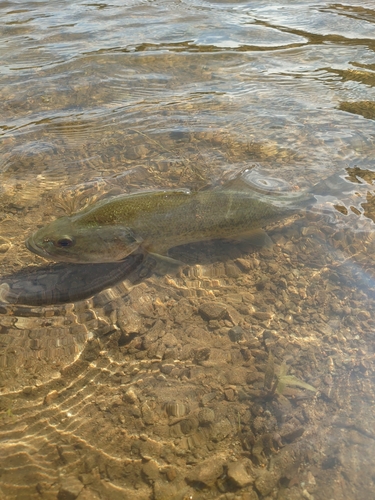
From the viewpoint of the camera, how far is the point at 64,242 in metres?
4.46

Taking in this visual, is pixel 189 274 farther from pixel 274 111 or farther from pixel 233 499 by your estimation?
pixel 274 111

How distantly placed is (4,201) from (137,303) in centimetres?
248

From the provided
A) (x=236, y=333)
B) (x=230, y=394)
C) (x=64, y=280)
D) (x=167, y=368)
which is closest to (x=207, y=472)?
(x=230, y=394)

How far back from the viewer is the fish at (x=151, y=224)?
4.54 meters

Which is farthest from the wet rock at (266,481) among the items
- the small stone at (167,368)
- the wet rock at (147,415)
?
the small stone at (167,368)

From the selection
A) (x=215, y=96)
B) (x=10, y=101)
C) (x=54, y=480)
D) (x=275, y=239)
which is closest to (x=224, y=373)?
(x=54, y=480)

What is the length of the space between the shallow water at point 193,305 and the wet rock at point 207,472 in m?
0.01

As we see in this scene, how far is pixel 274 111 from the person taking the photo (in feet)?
24.5

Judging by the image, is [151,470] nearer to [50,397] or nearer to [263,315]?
[50,397]

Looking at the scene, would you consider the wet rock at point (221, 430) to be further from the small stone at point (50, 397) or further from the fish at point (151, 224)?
the fish at point (151, 224)

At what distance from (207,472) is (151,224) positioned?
2.54 m

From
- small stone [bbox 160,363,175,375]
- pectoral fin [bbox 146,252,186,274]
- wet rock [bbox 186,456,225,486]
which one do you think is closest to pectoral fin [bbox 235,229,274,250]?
pectoral fin [bbox 146,252,186,274]

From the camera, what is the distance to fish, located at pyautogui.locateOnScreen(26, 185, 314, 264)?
14.9ft

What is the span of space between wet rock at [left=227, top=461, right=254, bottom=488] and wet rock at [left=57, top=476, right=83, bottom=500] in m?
1.10
